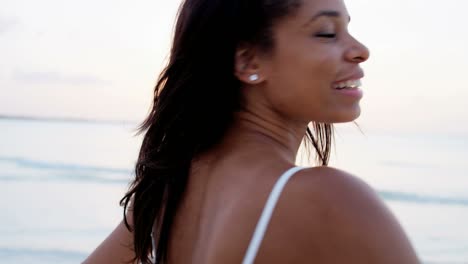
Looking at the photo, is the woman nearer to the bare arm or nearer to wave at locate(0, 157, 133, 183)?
the bare arm

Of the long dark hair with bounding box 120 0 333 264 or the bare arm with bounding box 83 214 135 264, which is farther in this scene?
the bare arm with bounding box 83 214 135 264

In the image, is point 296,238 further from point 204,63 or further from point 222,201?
point 204,63

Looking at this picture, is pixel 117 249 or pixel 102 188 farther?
pixel 102 188

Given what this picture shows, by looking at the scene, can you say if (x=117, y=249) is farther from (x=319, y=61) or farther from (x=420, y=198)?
(x=420, y=198)

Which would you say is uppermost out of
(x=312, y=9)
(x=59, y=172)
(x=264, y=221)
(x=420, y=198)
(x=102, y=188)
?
(x=312, y=9)

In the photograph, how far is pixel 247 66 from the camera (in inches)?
73.5

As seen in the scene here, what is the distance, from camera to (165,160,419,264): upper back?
1509 millimetres

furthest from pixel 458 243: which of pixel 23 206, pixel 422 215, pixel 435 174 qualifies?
pixel 435 174

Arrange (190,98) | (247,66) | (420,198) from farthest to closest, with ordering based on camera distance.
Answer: (420,198) < (190,98) < (247,66)

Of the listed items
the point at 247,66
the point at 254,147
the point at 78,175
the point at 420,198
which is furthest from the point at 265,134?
the point at 78,175

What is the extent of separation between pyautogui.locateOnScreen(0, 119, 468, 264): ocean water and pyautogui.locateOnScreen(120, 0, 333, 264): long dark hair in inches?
45.6

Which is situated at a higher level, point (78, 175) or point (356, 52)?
point (356, 52)

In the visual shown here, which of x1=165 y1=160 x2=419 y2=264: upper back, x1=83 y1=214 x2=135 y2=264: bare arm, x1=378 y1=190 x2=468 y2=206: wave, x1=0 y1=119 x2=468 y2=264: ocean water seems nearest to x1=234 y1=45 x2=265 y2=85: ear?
x1=165 y1=160 x2=419 y2=264: upper back

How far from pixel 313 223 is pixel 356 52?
17.3 inches
